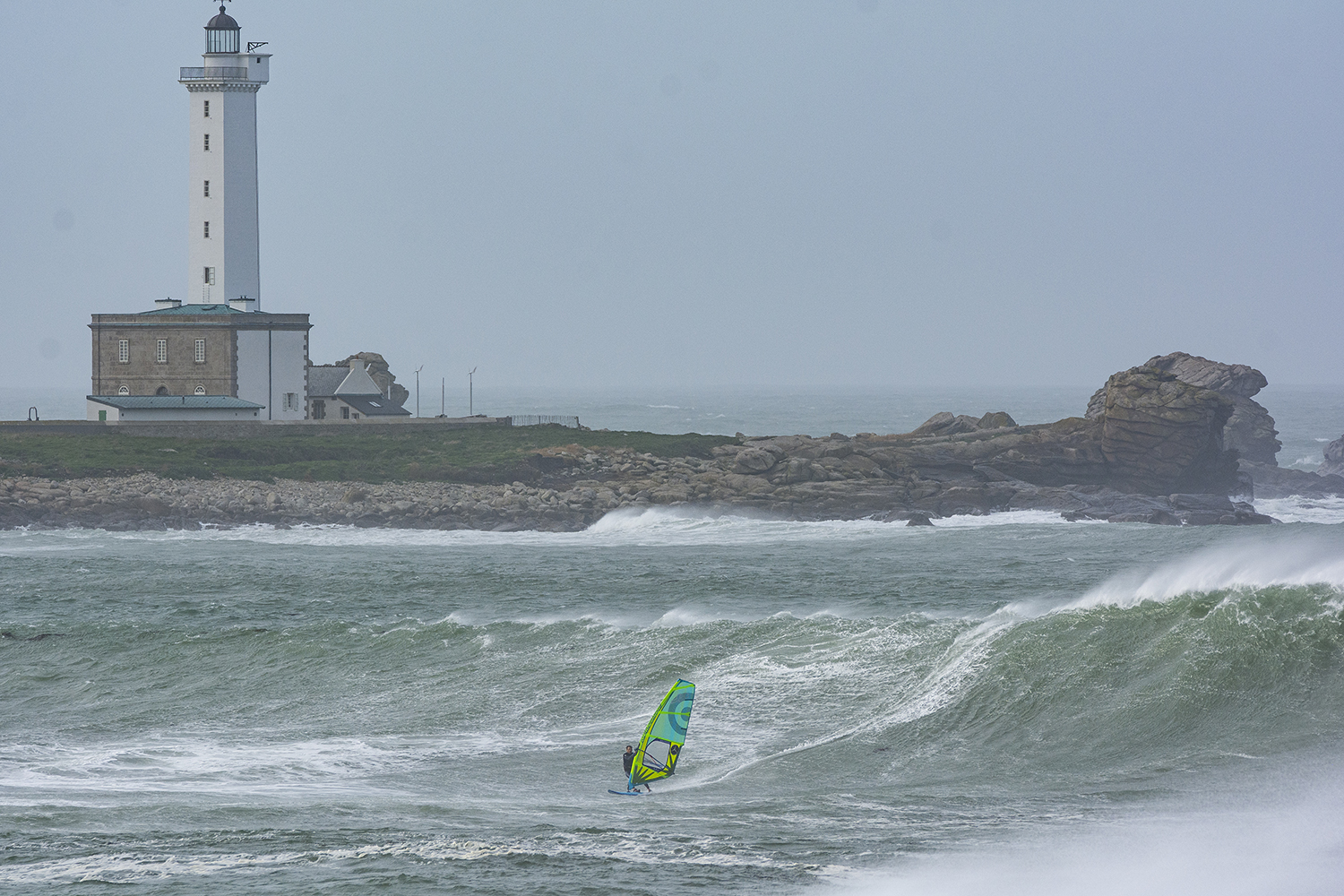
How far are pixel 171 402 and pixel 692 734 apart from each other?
172 ft

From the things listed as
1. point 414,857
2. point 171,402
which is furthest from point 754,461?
point 414,857

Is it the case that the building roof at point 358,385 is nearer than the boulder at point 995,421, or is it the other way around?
the boulder at point 995,421

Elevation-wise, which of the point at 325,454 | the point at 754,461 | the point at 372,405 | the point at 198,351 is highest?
the point at 198,351

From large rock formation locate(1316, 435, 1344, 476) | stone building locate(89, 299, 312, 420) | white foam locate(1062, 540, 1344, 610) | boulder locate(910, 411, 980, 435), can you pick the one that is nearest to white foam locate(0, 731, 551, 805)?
white foam locate(1062, 540, 1344, 610)

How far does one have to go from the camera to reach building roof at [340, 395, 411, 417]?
72938 millimetres

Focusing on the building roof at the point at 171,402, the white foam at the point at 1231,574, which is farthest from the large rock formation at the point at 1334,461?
the white foam at the point at 1231,574

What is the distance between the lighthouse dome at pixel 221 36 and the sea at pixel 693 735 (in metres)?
41.3

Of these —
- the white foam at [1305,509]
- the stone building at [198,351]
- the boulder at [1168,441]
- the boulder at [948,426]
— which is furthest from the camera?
the boulder at [948,426]

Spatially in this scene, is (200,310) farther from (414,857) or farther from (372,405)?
(414,857)

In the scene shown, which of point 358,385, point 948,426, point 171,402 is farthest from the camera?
point 358,385

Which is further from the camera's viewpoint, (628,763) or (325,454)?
(325,454)

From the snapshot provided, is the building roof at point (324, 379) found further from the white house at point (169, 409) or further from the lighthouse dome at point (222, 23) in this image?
the lighthouse dome at point (222, 23)

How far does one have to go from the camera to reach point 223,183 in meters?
67.8

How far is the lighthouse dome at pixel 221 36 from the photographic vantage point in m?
69.2
